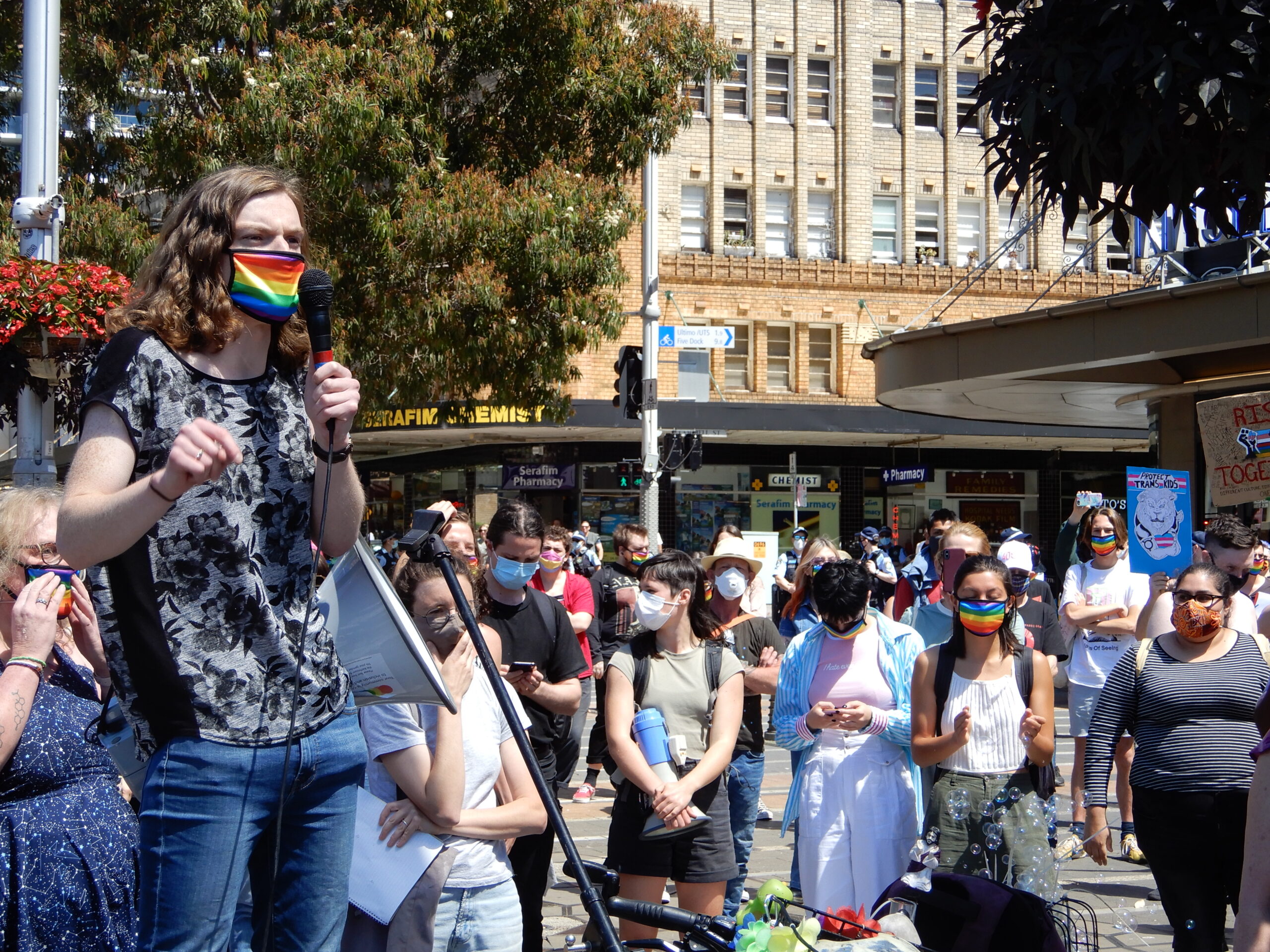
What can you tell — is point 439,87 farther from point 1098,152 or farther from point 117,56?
point 1098,152

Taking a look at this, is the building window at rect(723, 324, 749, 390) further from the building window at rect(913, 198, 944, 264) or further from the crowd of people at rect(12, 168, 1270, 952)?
the crowd of people at rect(12, 168, 1270, 952)

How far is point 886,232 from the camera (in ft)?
109

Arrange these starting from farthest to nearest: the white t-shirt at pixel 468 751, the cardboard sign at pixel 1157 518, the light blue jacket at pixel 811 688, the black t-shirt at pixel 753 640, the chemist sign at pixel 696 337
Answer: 1. the chemist sign at pixel 696 337
2. the cardboard sign at pixel 1157 518
3. the black t-shirt at pixel 753 640
4. the light blue jacket at pixel 811 688
5. the white t-shirt at pixel 468 751

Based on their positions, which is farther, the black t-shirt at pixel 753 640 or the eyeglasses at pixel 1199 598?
the black t-shirt at pixel 753 640

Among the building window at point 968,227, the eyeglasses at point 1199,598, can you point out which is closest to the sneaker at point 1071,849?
the eyeglasses at point 1199,598

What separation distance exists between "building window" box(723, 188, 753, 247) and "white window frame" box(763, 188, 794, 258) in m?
0.49

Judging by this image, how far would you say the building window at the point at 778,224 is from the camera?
32625 millimetres

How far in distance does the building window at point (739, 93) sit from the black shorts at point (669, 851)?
2855 cm

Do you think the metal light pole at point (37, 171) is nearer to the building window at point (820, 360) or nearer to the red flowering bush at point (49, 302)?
the red flowering bush at point (49, 302)

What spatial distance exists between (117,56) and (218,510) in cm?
1292

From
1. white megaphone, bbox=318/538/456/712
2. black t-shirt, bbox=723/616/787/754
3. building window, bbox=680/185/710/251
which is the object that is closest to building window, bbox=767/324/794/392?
building window, bbox=680/185/710/251

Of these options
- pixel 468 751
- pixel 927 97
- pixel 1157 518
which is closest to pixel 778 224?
pixel 927 97

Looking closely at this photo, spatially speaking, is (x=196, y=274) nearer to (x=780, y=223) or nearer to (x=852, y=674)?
(x=852, y=674)

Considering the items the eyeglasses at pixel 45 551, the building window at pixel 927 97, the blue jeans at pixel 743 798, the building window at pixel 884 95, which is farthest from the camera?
the building window at pixel 927 97
